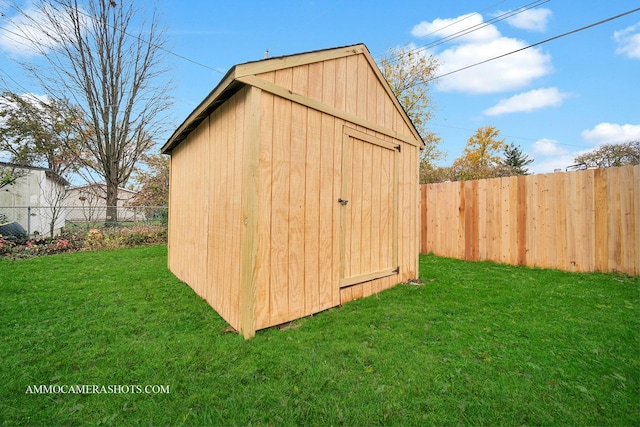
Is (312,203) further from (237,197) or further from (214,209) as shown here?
(214,209)

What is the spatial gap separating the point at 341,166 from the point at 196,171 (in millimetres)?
2189

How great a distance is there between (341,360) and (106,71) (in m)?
13.5

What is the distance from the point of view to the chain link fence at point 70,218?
804cm

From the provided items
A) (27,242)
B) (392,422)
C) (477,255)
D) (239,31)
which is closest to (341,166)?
(392,422)

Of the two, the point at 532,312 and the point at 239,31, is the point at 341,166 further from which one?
the point at 239,31

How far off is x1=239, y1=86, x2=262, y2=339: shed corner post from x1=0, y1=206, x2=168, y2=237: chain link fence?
806cm

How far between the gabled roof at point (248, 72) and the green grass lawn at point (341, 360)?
2351mm

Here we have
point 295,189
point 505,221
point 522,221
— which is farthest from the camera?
point 505,221

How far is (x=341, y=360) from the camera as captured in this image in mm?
2152

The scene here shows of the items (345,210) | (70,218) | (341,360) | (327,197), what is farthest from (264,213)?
(70,218)

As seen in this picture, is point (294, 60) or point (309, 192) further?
point (309, 192)

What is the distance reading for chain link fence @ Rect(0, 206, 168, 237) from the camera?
26.4ft

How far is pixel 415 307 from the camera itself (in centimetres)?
333

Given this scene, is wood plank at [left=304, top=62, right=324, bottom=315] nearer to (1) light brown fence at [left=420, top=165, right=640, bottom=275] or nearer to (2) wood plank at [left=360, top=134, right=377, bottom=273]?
(2) wood plank at [left=360, top=134, right=377, bottom=273]
